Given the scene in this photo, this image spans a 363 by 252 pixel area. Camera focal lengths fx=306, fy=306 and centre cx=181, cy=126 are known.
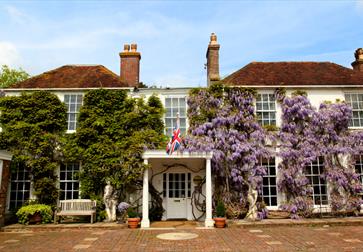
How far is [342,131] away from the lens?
13.2 meters

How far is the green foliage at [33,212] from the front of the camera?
446 inches

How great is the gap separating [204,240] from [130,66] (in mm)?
9095

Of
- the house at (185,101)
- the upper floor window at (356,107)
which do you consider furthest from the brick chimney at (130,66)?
the upper floor window at (356,107)

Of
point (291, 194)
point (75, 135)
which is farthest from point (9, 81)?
point (291, 194)

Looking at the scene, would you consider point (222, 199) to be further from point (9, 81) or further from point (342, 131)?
point (9, 81)

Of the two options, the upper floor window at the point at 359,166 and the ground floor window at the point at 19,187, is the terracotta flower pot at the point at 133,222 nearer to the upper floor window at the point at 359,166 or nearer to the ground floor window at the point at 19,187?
the ground floor window at the point at 19,187

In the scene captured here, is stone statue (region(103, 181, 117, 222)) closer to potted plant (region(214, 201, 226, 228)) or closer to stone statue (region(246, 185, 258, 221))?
potted plant (region(214, 201, 226, 228))

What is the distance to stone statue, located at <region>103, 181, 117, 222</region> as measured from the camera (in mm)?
12047

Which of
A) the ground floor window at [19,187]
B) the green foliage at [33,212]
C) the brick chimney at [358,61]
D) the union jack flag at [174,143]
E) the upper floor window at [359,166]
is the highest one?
the brick chimney at [358,61]

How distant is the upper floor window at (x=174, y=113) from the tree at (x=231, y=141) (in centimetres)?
45

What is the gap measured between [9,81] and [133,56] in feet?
70.9

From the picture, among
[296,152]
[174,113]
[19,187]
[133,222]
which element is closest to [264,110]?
[296,152]

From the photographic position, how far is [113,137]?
12711 millimetres

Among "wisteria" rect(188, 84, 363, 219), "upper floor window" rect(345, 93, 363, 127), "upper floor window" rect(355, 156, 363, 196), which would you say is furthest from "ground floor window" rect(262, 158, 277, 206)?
"upper floor window" rect(345, 93, 363, 127)
